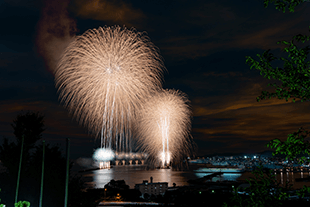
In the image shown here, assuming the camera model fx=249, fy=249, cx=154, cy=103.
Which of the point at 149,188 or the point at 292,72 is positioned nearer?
the point at 292,72

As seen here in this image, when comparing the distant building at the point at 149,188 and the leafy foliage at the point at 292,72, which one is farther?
the distant building at the point at 149,188

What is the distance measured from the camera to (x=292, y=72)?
723 cm

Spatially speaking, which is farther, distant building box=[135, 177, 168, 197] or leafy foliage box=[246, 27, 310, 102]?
distant building box=[135, 177, 168, 197]

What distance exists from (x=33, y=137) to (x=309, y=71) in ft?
143

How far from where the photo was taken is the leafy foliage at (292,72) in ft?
22.7

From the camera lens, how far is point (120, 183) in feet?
393

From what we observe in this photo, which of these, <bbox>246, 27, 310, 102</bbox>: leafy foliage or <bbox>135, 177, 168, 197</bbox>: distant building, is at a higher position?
<bbox>246, 27, 310, 102</bbox>: leafy foliage

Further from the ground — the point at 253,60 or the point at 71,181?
the point at 253,60

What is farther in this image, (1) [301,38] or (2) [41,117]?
(2) [41,117]

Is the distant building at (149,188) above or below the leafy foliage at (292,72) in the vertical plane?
below

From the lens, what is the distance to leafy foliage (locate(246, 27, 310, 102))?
6.91m

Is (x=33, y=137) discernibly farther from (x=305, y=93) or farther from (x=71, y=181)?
(x=305, y=93)

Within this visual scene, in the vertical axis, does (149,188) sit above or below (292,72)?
below

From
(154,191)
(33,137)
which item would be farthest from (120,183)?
(33,137)
